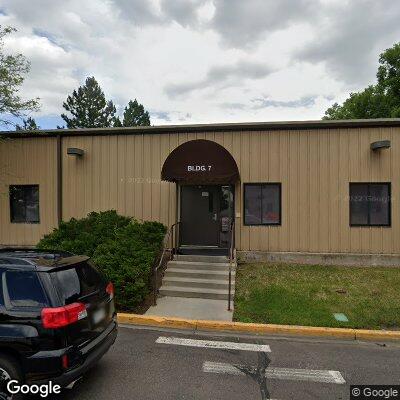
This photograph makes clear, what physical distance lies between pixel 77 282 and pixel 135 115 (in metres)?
45.8

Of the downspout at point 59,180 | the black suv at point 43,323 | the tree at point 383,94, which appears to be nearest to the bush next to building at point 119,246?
the downspout at point 59,180

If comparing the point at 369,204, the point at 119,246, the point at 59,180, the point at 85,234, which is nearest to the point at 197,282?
the point at 119,246

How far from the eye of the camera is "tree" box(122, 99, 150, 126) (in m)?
47.2

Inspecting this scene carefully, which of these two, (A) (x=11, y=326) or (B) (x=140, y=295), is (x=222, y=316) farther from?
(A) (x=11, y=326)

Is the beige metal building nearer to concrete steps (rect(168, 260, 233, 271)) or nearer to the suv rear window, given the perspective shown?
concrete steps (rect(168, 260, 233, 271))

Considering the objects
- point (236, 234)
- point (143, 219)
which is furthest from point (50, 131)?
point (236, 234)

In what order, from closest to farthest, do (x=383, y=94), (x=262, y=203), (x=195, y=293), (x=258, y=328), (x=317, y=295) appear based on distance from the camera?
(x=258, y=328)
(x=317, y=295)
(x=195, y=293)
(x=262, y=203)
(x=383, y=94)

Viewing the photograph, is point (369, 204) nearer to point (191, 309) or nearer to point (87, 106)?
point (191, 309)

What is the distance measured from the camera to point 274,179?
1096 cm

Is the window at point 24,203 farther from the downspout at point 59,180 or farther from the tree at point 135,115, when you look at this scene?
the tree at point 135,115

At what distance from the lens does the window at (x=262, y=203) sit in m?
11.0

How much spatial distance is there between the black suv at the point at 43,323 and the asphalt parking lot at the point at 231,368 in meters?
0.74

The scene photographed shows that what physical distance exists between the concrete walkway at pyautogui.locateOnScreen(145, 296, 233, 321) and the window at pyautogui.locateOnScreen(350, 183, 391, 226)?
5456 mm

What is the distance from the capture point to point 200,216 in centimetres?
1162
